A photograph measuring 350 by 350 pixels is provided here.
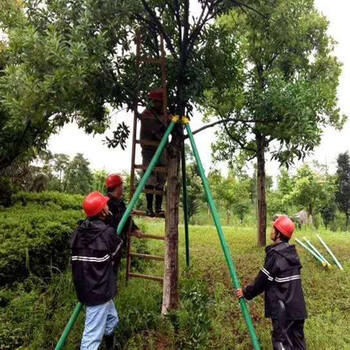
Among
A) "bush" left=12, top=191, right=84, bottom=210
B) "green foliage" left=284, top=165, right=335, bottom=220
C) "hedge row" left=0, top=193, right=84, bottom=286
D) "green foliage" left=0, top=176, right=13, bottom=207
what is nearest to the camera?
"hedge row" left=0, top=193, right=84, bottom=286

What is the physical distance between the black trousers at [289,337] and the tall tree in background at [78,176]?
14466 mm

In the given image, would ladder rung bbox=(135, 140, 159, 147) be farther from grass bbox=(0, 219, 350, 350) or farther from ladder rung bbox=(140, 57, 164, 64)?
grass bbox=(0, 219, 350, 350)

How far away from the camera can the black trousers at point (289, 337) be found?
14.1 ft

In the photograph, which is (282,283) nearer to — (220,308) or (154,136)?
(220,308)

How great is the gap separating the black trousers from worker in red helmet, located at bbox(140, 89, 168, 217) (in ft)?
7.92

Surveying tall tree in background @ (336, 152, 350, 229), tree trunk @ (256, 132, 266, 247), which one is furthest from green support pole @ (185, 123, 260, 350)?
tall tree in background @ (336, 152, 350, 229)

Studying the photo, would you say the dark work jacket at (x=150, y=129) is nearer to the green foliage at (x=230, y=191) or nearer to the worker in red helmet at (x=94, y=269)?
the worker in red helmet at (x=94, y=269)

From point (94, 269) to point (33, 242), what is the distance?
2.08 metres

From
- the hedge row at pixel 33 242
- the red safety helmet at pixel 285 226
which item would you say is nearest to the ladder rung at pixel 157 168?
the hedge row at pixel 33 242

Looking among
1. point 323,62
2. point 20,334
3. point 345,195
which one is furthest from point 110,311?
point 345,195

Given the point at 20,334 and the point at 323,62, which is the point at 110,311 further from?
the point at 323,62

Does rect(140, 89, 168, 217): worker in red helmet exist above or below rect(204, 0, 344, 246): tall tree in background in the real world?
below

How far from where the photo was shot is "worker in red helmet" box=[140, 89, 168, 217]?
5.80 metres

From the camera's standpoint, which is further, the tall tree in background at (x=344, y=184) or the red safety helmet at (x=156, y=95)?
the tall tree in background at (x=344, y=184)
